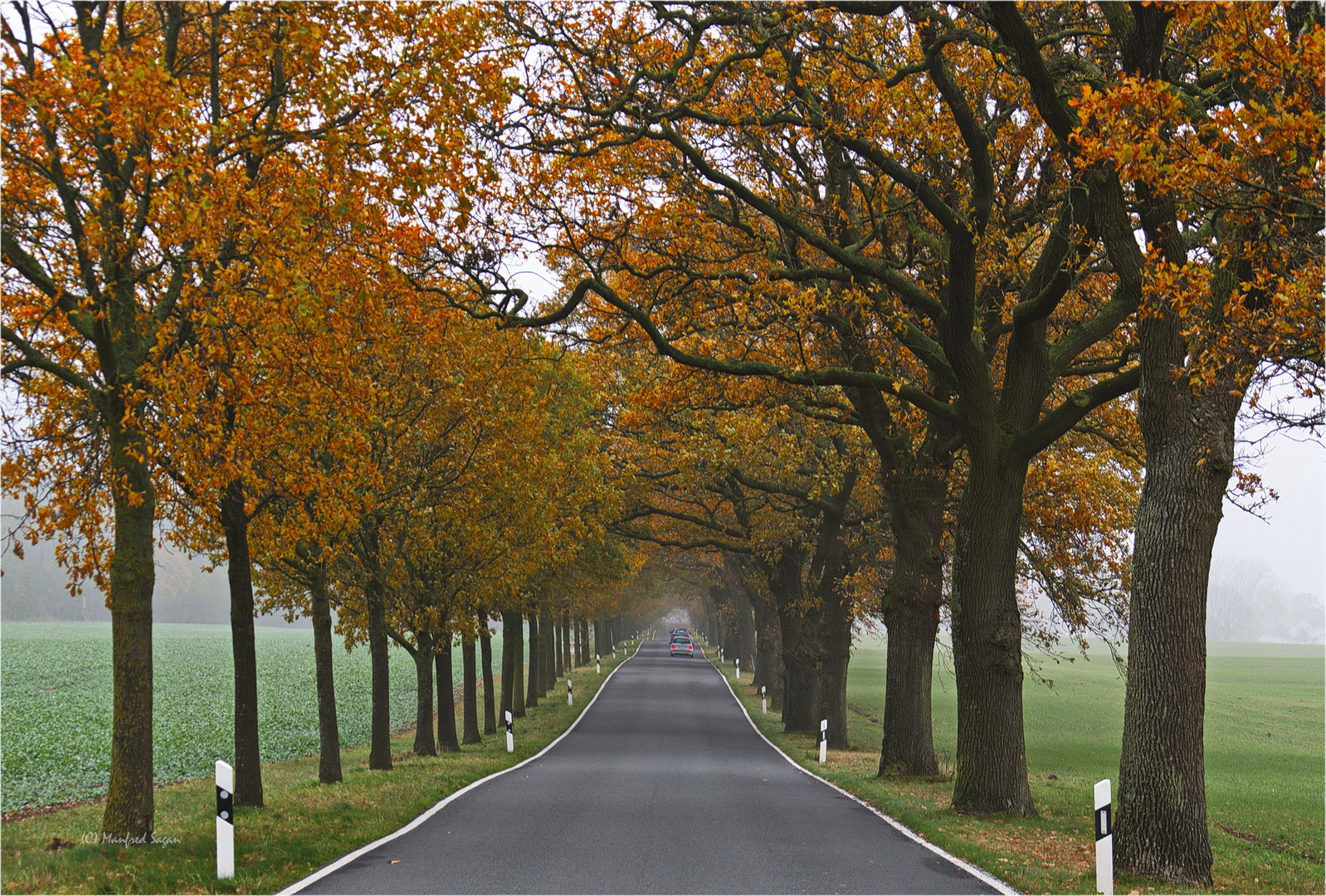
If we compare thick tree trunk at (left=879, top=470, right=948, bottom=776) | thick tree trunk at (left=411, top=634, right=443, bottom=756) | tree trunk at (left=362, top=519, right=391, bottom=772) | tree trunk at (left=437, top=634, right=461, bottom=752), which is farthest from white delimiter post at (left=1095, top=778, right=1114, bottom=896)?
tree trunk at (left=437, top=634, right=461, bottom=752)

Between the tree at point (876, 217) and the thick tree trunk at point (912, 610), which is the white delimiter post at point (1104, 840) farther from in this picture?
the thick tree trunk at point (912, 610)

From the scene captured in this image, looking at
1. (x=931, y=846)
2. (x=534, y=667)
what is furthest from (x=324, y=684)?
(x=534, y=667)

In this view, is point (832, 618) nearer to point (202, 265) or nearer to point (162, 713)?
point (202, 265)

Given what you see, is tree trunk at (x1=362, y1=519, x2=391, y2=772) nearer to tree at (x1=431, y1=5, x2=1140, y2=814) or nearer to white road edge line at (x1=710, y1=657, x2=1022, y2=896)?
tree at (x1=431, y1=5, x2=1140, y2=814)

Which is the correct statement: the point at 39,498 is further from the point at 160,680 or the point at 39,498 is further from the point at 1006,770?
the point at 160,680

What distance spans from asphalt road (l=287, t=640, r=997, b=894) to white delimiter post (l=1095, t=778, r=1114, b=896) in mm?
906

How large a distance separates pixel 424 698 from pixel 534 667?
16.7 meters

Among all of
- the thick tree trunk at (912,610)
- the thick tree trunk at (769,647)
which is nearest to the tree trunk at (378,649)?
the thick tree trunk at (912,610)

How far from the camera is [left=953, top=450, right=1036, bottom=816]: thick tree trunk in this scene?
44.0ft

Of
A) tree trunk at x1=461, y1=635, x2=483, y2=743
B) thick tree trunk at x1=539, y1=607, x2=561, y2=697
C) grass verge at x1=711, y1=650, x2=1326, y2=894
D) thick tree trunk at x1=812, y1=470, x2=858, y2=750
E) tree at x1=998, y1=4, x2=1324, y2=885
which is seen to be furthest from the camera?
thick tree trunk at x1=539, y1=607, x2=561, y2=697

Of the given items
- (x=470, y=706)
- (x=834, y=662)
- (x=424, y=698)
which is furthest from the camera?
(x=470, y=706)

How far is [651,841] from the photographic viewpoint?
35.0 feet

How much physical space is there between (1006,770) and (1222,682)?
71785 mm

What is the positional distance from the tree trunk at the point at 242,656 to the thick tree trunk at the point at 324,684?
10.9 feet
